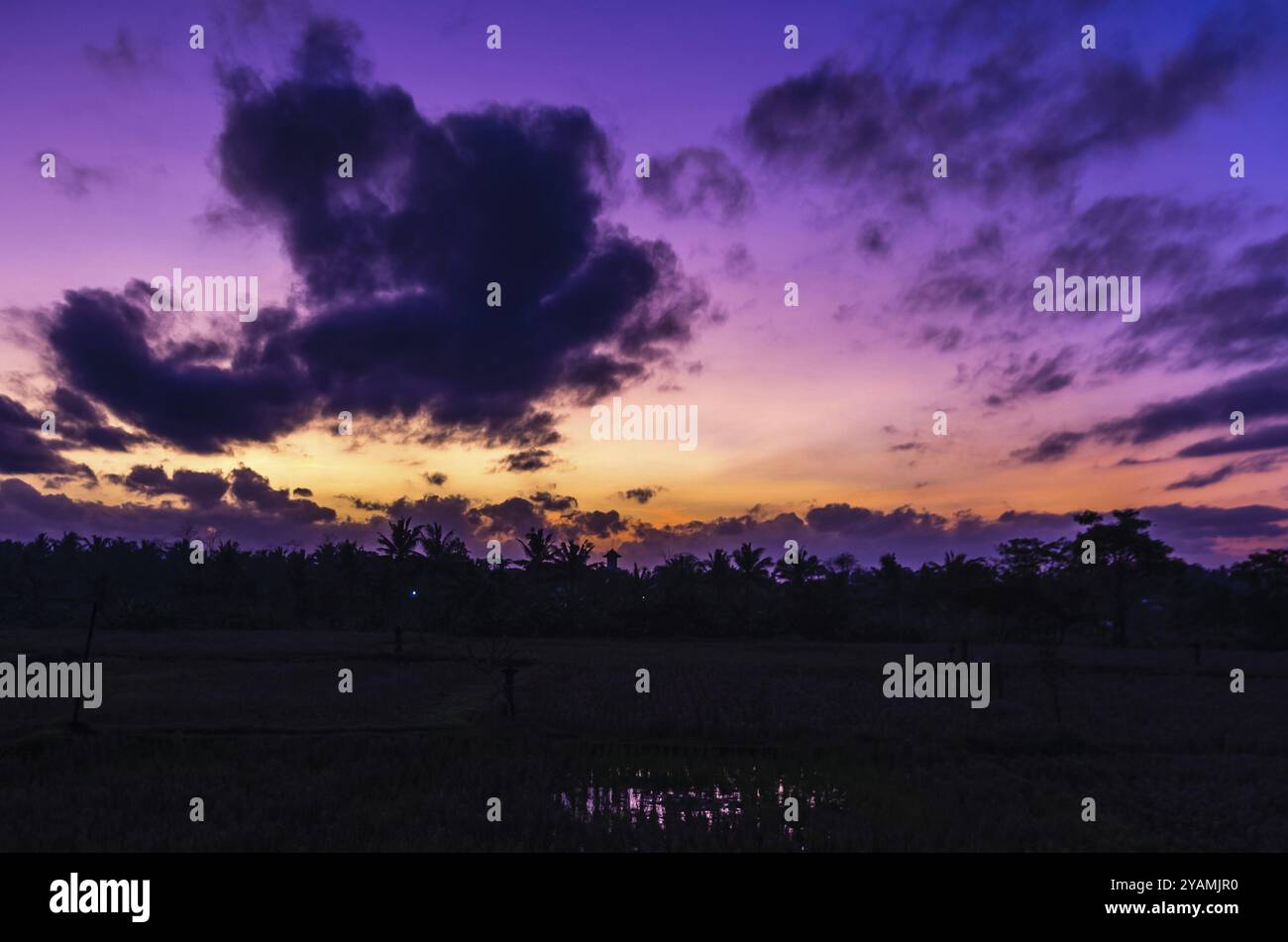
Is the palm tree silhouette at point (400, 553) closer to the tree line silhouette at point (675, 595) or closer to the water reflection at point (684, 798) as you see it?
the tree line silhouette at point (675, 595)

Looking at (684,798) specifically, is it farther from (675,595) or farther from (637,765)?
(675,595)

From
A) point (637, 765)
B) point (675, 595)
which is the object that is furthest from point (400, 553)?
point (637, 765)

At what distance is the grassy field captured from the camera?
9180mm

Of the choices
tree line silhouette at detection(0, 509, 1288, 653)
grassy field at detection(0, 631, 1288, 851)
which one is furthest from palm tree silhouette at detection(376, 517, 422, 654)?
Answer: grassy field at detection(0, 631, 1288, 851)

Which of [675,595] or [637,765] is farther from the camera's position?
[675,595]

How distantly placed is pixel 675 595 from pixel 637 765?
31478mm

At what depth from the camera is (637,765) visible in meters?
13.5

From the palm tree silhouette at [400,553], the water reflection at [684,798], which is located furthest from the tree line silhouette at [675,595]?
the water reflection at [684,798]

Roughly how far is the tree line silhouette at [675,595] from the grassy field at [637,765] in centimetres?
1971
